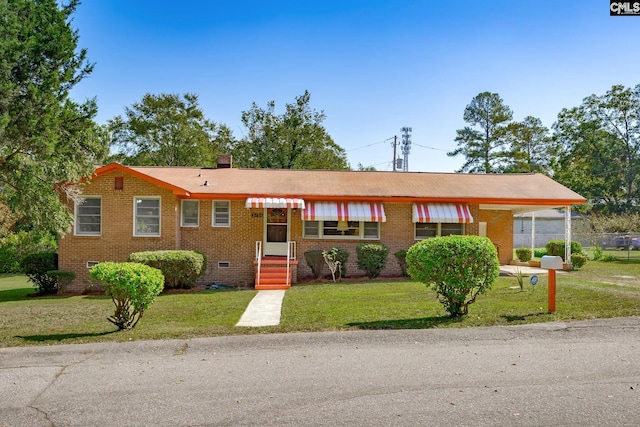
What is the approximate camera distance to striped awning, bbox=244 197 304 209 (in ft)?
53.3

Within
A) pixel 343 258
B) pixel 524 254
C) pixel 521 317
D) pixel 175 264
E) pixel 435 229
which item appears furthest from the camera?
pixel 524 254

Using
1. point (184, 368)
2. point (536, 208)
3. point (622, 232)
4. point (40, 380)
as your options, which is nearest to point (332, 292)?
point (184, 368)

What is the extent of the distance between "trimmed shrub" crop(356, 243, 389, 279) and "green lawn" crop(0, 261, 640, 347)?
7.88 feet

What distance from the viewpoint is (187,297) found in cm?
1335

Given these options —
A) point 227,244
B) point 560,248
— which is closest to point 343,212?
point 227,244

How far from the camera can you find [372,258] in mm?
16625

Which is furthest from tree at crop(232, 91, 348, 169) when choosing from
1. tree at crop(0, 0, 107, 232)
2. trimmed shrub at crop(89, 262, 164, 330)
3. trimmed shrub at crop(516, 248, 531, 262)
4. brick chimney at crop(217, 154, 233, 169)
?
trimmed shrub at crop(89, 262, 164, 330)

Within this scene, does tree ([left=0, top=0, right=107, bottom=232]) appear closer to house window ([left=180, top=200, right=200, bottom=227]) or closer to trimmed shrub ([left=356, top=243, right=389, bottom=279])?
house window ([left=180, top=200, right=200, bottom=227])

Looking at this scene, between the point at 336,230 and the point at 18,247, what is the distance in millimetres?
19491

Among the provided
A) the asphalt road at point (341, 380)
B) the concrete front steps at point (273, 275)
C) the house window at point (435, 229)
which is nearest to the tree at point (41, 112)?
the concrete front steps at point (273, 275)

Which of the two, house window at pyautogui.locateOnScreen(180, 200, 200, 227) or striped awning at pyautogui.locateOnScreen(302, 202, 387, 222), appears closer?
→ striped awning at pyautogui.locateOnScreen(302, 202, 387, 222)

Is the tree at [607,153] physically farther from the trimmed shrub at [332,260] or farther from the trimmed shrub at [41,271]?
the trimmed shrub at [41,271]

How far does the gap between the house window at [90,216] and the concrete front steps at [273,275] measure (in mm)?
5315

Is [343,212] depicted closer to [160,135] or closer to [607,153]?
[160,135]
